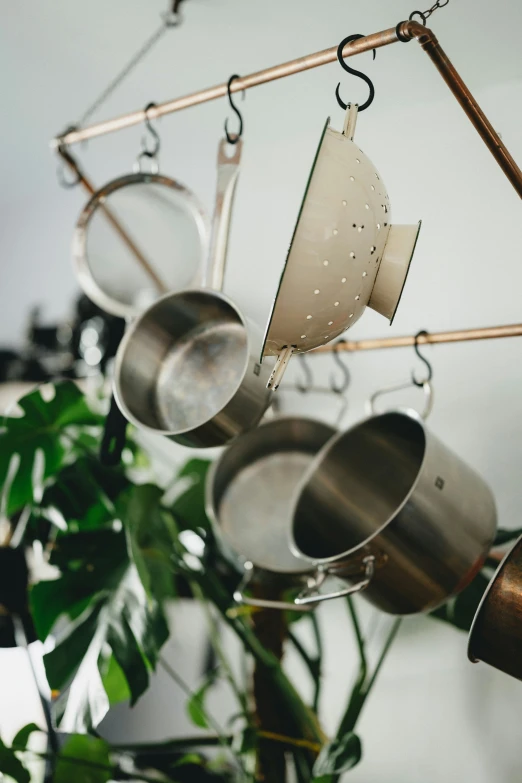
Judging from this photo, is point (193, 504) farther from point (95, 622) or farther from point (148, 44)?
point (148, 44)

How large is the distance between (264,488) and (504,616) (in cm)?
60

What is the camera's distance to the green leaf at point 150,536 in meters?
0.89

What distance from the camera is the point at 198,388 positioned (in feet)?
3.05

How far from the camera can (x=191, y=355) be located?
951mm

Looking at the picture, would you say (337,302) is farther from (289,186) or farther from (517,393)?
(289,186)

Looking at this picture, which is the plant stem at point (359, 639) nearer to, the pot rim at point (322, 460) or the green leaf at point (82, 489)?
the pot rim at point (322, 460)

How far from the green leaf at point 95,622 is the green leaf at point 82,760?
77 millimetres

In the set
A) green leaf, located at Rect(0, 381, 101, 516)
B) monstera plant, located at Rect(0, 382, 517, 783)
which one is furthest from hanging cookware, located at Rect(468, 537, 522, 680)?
green leaf, located at Rect(0, 381, 101, 516)

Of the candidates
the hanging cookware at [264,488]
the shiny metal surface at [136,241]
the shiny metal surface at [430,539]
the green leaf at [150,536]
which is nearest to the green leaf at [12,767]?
the green leaf at [150,536]

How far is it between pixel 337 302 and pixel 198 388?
0.36m

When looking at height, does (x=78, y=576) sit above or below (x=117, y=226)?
below

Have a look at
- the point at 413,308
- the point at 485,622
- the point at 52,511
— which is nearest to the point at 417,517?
the point at 485,622

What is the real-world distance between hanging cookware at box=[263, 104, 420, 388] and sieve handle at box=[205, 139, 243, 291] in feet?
0.82

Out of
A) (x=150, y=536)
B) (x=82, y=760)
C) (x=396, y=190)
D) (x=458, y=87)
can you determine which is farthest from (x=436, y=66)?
(x=82, y=760)
